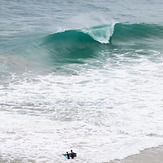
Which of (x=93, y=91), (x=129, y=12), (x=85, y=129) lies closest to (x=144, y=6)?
(x=129, y=12)

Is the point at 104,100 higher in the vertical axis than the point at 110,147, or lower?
higher

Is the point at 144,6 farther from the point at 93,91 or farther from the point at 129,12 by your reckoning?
the point at 93,91

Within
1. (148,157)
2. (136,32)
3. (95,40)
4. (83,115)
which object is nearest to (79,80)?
(83,115)

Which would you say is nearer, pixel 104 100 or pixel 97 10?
pixel 104 100

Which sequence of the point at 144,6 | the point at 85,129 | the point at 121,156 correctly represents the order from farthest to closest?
the point at 144,6 < the point at 85,129 < the point at 121,156

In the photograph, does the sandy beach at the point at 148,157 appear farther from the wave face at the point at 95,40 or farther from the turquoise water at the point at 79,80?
the wave face at the point at 95,40

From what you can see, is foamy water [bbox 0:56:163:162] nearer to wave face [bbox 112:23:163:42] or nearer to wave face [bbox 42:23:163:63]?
wave face [bbox 42:23:163:63]
